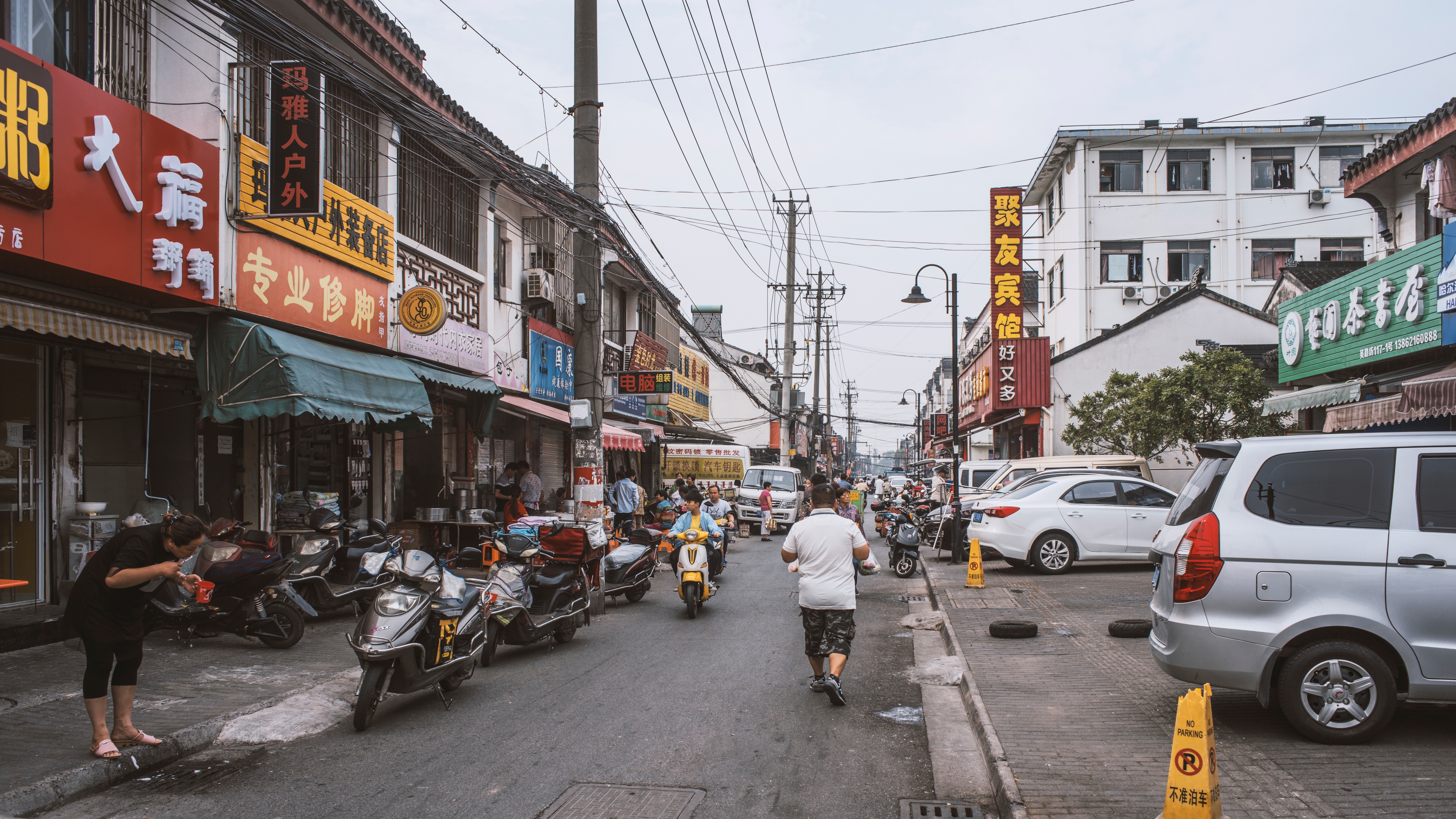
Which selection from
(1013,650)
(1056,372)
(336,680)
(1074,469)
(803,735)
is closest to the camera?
(803,735)

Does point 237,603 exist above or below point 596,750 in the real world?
above

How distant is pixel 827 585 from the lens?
283 inches

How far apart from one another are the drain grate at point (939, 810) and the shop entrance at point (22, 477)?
8.68 m

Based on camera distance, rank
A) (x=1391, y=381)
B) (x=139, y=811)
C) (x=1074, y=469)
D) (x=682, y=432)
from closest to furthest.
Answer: (x=139, y=811) < (x=1391, y=381) < (x=1074, y=469) < (x=682, y=432)

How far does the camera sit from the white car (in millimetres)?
14797

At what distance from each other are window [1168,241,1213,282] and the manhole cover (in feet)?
108

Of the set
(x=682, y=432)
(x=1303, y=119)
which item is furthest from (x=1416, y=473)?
(x=1303, y=119)

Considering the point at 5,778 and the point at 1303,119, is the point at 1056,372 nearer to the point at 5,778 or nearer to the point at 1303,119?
the point at 1303,119

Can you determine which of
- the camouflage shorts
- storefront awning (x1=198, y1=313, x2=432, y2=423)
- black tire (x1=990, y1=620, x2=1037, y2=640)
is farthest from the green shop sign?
storefront awning (x1=198, y1=313, x2=432, y2=423)

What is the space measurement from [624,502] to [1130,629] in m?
11.9

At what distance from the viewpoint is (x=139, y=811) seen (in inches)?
191

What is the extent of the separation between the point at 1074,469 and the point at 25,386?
54.9 ft

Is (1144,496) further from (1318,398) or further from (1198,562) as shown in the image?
(1198,562)

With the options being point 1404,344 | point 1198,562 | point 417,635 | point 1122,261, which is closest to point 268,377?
point 417,635
